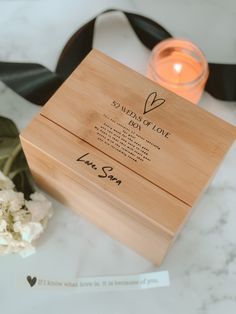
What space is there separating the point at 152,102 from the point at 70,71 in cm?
21

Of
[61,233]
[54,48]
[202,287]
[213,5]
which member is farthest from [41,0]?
[202,287]

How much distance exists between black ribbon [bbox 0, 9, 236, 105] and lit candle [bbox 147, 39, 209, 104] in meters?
0.05

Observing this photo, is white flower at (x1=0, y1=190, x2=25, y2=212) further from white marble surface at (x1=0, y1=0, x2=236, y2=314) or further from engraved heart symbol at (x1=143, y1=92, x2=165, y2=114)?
engraved heart symbol at (x1=143, y1=92, x2=165, y2=114)

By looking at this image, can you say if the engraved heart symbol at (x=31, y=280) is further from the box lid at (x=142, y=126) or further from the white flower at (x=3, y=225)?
the box lid at (x=142, y=126)

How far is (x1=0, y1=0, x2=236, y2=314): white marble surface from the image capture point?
52cm

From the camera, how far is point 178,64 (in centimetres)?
63

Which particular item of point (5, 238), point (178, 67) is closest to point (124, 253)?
point (5, 238)

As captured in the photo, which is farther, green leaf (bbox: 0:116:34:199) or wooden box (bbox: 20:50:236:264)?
green leaf (bbox: 0:116:34:199)

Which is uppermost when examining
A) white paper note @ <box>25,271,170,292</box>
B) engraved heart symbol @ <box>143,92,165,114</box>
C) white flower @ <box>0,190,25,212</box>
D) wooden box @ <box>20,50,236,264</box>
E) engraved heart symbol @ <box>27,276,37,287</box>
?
engraved heart symbol @ <box>143,92,165,114</box>

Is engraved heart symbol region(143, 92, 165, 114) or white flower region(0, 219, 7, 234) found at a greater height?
engraved heart symbol region(143, 92, 165, 114)

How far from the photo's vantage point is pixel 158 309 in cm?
52

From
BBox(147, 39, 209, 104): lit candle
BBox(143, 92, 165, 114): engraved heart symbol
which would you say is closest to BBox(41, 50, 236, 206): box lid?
BBox(143, 92, 165, 114): engraved heart symbol

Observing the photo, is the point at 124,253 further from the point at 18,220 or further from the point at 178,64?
the point at 178,64

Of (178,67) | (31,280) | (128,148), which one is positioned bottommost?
(31,280)
